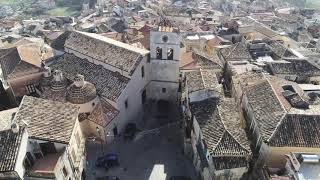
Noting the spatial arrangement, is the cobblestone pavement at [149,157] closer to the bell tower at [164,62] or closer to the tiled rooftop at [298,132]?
the bell tower at [164,62]

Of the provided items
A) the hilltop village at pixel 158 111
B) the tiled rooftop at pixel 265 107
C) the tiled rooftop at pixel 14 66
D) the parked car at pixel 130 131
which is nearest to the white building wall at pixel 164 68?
the hilltop village at pixel 158 111

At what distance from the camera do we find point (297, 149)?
32875 mm

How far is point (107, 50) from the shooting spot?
46.8m

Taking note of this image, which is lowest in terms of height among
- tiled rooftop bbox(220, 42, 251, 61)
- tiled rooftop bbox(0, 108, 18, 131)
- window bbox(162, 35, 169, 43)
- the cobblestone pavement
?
the cobblestone pavement

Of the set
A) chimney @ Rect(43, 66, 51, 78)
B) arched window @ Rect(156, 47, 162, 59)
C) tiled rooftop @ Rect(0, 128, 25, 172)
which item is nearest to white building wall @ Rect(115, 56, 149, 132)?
arched window @ Rect(156, 47, 162, 59)

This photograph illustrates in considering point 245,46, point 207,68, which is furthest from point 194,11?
point 207,68

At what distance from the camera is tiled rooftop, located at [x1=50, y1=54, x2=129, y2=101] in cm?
4272

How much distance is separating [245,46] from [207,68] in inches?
460

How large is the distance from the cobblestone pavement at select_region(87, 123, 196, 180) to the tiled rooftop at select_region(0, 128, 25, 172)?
12.2 metres

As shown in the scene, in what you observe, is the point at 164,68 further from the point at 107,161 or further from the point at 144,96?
the point at 107,161

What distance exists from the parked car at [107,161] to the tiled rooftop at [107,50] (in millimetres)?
11339

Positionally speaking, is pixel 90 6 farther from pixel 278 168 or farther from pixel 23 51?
pixel 278 168

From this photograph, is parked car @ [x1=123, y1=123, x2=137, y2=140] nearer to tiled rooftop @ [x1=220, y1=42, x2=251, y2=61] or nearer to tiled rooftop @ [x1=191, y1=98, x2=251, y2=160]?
tiled rooftop @ [x1=191, y1=98, x2=251, y2=160]

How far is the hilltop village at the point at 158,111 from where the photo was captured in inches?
1261
